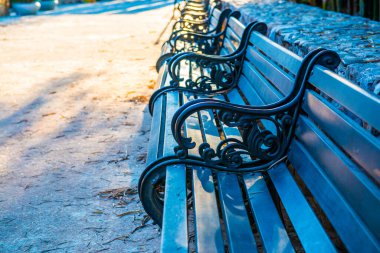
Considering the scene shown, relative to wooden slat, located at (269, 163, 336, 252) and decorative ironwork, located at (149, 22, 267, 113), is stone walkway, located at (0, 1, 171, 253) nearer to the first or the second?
decorative ironwork, located at (149, 22, 267, 113)

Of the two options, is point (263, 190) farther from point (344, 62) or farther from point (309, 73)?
point (344, 62)

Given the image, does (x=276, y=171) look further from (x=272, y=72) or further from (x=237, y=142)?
(x=272, y=72)

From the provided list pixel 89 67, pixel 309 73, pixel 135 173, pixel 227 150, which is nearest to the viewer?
pixel 309 73

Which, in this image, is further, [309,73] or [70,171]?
[70,171]

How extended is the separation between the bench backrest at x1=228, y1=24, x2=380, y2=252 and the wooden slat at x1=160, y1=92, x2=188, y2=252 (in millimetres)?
509

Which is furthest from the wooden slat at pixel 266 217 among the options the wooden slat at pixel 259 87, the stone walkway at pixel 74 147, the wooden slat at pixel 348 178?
the stone walkway at pixel 74 147

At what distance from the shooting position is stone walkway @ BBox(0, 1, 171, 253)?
118 inches

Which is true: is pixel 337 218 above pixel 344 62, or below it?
below

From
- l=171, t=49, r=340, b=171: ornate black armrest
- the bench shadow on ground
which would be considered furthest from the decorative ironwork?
l=171, t=49, r=340, b=171: ornate black armrest

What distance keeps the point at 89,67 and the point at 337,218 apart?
6574 millimetres

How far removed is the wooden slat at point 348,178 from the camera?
1.52 meters

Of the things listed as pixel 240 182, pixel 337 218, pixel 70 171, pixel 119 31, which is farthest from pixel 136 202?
pixel 119 31

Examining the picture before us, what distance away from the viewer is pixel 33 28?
13141 millimetres

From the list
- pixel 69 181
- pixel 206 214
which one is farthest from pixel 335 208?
pixel 69 181
